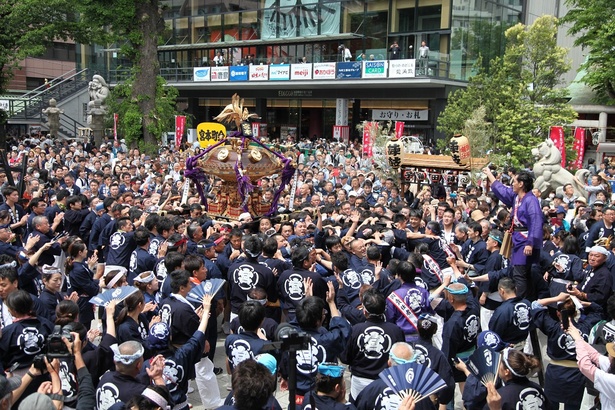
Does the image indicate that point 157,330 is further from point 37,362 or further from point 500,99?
point 500,99

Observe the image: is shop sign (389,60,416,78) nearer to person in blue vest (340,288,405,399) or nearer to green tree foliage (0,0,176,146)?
green tree foliage (0,0,176,146)

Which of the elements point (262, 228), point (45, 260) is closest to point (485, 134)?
point (262, 228)

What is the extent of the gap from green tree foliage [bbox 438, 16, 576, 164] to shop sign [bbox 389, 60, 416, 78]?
446 centimetres

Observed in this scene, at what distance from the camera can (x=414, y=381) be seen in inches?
143

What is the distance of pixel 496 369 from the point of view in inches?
165

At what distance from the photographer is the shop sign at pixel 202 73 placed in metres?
33.7

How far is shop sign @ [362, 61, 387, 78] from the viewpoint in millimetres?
26781

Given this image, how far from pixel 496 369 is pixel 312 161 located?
664 inches

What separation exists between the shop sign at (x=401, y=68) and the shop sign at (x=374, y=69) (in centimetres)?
36

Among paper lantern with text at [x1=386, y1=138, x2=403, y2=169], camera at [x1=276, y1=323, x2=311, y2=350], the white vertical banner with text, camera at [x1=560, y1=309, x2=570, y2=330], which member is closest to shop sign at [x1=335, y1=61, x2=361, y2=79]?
the white vertical banner with text

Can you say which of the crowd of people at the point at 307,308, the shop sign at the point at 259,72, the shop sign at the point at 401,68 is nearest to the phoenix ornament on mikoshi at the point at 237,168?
the crowd of people at the point at 307,308

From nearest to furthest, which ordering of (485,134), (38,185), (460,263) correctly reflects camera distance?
(460,263) → (38,185) → (485,134)

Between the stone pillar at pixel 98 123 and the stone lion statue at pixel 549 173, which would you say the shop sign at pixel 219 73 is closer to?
the stone pillar at pixel 98 123

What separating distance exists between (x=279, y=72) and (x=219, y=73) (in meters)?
4.33
